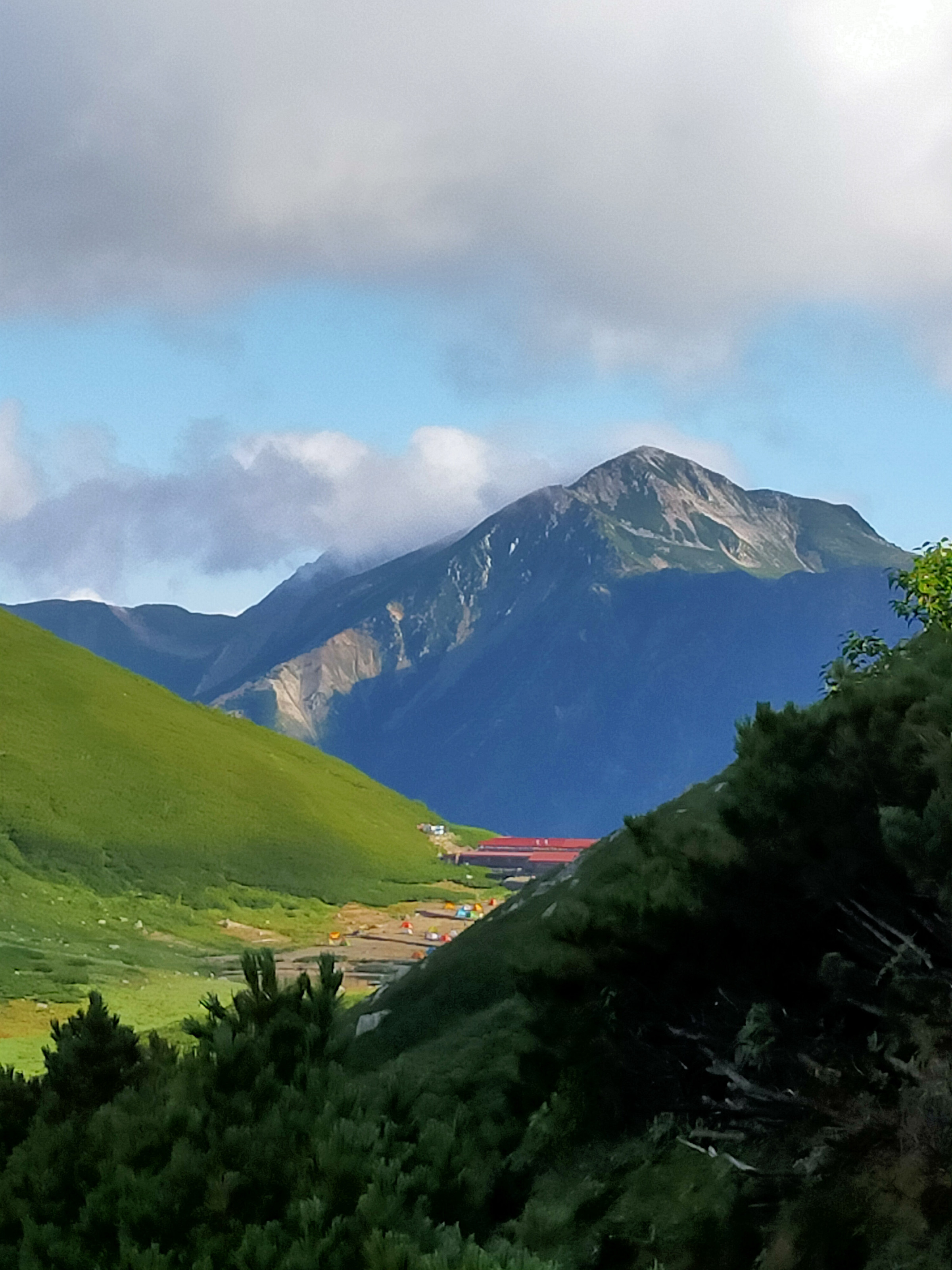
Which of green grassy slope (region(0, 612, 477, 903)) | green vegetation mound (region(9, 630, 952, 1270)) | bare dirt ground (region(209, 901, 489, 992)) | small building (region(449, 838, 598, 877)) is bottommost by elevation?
green vegetation mound (region(9, 630, 952, 1270))

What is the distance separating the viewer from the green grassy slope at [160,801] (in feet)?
317

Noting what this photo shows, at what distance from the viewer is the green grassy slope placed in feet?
317

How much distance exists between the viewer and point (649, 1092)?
1080 cm

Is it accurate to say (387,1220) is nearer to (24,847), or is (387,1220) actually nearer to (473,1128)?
(473,1128)

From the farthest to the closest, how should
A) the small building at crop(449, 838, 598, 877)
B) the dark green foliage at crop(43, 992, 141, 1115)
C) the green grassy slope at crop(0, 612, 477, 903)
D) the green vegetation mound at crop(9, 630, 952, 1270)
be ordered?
the small building at crop(449, 838, 598, 877) → the green grassy slope at crop(0, 612, 477, 903) → the dark green foliage at crop(43, 992, 141, 1115) → the green vegetation mound at crop(9, 630, 952, 1270)

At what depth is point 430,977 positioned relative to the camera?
60.4 ft

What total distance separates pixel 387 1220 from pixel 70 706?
114750 millimetres

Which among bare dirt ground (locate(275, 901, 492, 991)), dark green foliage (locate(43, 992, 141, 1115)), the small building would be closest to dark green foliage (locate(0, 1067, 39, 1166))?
dark green foliage (locate(43, 992, 141, 1115))

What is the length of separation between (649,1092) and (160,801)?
101092mm

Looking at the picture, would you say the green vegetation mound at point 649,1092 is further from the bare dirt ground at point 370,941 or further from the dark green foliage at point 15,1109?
the bare dirt ground at point 370,941

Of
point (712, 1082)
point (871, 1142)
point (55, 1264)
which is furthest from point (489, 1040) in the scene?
point (55, 1264)

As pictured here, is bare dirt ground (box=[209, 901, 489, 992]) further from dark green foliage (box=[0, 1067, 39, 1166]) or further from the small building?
dark green foliage (box=[0, 1067, 39, 1166])

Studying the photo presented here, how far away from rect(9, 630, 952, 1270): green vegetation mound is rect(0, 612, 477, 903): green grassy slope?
8586 centimetres

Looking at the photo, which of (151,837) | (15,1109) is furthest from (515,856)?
(15,1109)
